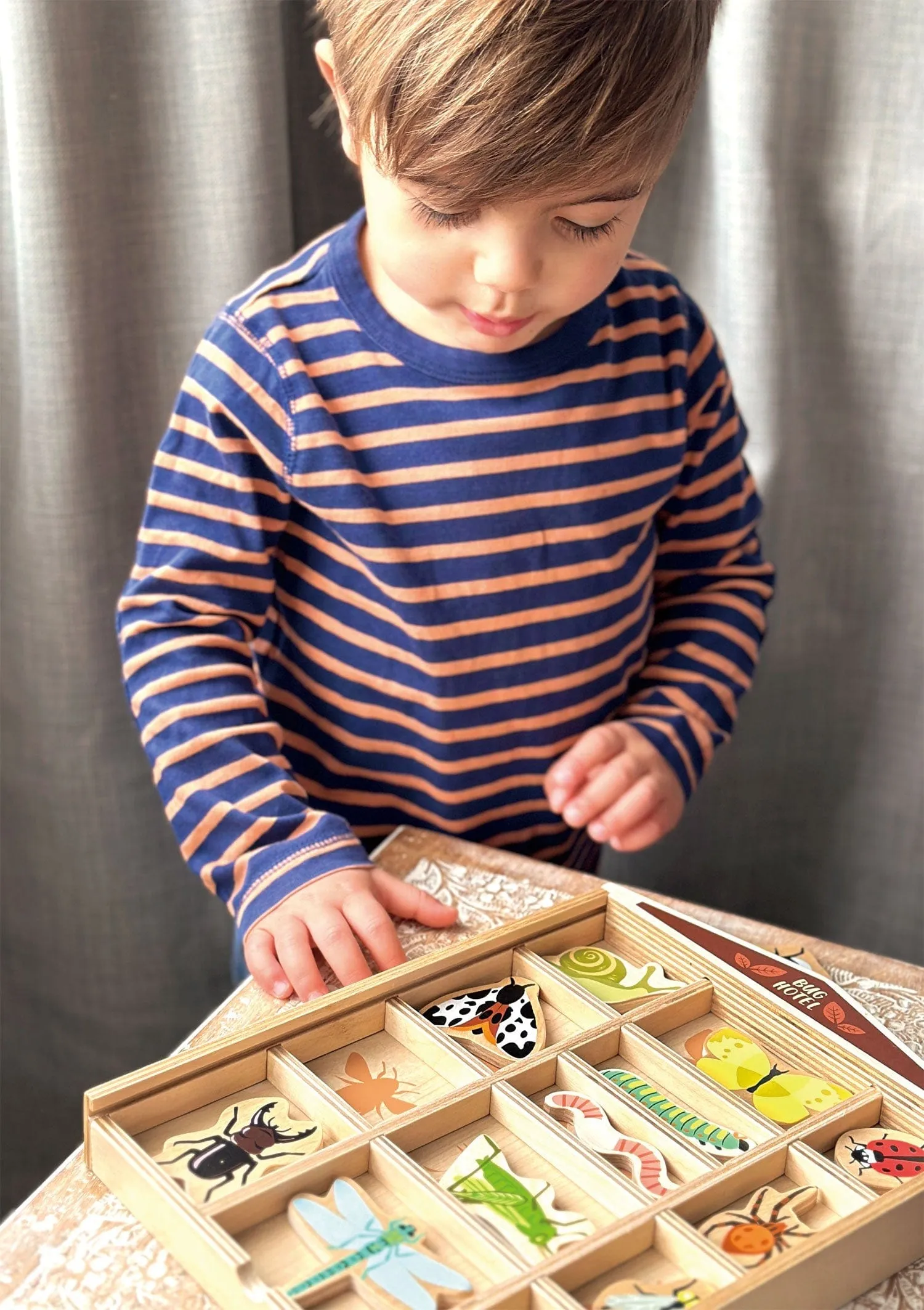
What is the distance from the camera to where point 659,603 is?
0.98 meters

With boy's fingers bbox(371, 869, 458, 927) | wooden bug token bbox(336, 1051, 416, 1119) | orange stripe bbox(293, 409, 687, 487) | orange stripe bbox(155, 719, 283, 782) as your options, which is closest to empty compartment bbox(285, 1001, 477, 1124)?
wooden bug token bbox(336, 1051, 416, 1119)

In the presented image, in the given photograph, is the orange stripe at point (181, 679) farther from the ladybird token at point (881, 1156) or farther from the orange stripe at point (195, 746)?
the ladybird token at point (881, 1156)

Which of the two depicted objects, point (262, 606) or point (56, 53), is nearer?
point (262, 606)

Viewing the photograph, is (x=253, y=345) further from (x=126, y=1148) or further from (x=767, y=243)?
(x=767, y=243)

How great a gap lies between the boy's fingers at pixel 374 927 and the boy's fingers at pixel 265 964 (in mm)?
41

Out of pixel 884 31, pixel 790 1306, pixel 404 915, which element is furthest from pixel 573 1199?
pixel 884 31

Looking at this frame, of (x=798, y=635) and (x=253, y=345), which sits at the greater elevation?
(x=253, y=345)

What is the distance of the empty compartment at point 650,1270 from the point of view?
46cm

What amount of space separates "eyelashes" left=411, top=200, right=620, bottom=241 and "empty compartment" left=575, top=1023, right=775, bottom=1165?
378mm

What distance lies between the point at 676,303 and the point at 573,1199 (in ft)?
1.90

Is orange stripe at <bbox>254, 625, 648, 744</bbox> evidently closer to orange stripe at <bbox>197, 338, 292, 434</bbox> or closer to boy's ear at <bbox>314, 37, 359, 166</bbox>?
orange stripe at <bbox>197, 338, 292, 434</bbox>

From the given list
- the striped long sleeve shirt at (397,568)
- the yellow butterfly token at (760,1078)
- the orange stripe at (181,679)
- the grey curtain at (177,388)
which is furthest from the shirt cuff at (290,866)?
the grey curtain at (177,388)

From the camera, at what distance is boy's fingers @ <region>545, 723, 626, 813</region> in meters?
0.83

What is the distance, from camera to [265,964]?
660mm
